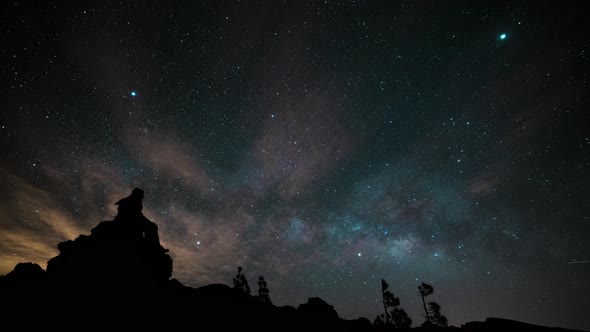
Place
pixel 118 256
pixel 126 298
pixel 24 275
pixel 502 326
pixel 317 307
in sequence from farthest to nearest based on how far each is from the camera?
pixel 317 307 < pixel 502 326 < pixel 24 275 < pixel 118 256 < pixel 126 298

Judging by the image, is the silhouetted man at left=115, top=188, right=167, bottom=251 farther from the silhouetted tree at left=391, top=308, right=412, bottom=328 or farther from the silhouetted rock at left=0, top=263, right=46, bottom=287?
the silhouetted tree at left=391, top=308, right=412, bottom=328

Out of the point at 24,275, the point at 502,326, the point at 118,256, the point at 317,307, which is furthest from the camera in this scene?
the point at 317,307

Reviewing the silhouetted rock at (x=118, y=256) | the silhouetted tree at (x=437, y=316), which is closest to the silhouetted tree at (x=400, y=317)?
the silhouetted tree at (x=437, y=316)

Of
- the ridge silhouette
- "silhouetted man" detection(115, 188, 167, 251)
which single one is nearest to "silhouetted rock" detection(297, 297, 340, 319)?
the ridge silhouette

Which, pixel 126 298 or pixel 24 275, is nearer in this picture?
pixel 126 298

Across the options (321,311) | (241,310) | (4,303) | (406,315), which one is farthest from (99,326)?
(406,315)

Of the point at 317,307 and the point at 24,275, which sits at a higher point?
the point at 24,275

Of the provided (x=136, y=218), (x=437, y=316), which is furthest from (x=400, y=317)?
(x=136, y=218)

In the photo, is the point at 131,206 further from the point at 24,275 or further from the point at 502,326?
the point at 502,326

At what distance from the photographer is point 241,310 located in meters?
16.4

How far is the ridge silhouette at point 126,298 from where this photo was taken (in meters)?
11.2

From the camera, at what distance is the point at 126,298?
1297 cm

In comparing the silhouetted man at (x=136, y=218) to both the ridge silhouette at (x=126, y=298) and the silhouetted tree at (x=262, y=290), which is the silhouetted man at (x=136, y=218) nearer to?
the ridge silhouette at (x=126, y=298)

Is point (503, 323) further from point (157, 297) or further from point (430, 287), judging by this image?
point (157, 297)
